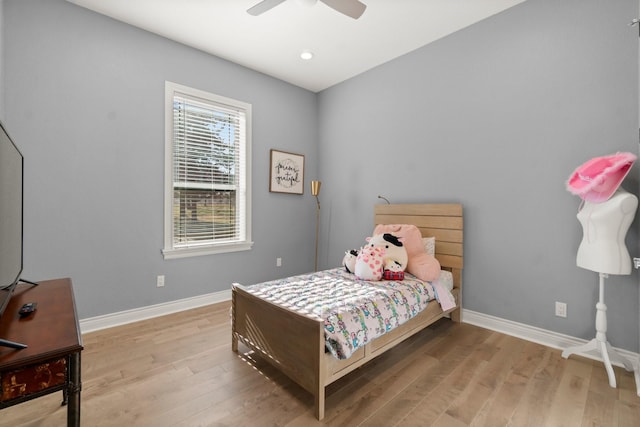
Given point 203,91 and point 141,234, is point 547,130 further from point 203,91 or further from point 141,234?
point 141,234

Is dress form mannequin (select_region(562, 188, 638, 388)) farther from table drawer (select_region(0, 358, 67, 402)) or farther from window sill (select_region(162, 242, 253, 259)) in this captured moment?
window sill (select_region(162, 242, 253, 259))

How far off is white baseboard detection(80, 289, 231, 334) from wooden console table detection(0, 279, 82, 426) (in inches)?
61.8

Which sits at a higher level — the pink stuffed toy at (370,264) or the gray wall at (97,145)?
the gray wall at (97,145)

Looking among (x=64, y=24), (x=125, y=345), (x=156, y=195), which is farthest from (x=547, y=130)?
(x=64, y=24)

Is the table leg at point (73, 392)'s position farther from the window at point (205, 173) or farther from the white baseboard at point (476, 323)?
the window at point (205, 173)

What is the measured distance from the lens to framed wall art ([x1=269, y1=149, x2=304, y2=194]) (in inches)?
156

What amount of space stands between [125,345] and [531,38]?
166 inches

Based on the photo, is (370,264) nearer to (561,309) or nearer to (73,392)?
(561,309)

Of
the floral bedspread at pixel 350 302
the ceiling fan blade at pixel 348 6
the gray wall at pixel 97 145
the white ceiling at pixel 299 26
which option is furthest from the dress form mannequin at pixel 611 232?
the gray wall at pixel 97 145

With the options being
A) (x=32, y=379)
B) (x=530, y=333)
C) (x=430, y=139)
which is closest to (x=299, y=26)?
(x=430, y=139)

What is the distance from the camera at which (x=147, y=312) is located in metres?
2.96

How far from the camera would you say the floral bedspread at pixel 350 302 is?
1.73 m

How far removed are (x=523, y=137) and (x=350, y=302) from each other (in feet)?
6.82

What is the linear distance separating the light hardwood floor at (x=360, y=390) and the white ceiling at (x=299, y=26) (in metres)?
2.64
